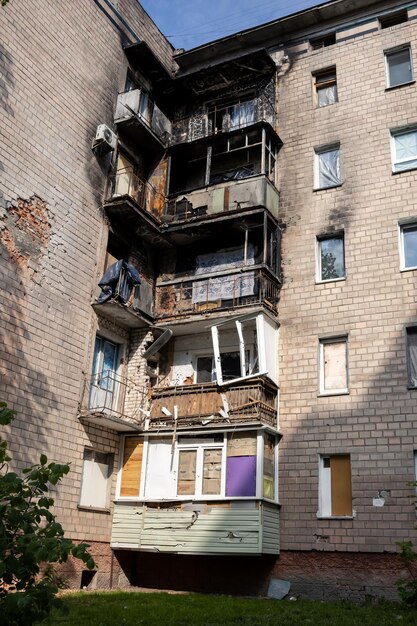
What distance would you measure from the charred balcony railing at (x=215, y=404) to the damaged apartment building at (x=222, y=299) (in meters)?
0.06

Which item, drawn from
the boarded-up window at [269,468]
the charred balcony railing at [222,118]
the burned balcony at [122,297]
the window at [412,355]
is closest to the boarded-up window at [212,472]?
the boarded-up window at [269,468]

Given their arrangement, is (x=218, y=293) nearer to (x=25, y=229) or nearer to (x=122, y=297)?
(x=122, y=297)

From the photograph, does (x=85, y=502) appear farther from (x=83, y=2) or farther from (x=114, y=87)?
(x=83, y=2)

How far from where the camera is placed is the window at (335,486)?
17062 millimetres

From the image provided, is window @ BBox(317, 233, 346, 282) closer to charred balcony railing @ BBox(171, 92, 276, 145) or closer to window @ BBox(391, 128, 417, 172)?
window @ BBox(391, 128, 417, 172)

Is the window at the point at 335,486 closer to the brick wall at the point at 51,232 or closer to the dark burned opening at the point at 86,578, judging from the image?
the brick wall at the point at 51,232

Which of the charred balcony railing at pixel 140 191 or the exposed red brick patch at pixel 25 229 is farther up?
the charred balcony railing at pixel 140 191

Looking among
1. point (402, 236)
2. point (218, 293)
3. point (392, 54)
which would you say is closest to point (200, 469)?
point (218, 293)

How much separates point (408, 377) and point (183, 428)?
6.46 meters

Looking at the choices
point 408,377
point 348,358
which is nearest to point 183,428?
point 348,358

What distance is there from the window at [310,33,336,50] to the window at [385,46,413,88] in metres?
2.48

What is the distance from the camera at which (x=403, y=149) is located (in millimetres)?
19969

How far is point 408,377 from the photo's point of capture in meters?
17.3

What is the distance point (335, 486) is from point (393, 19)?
15859 mm
